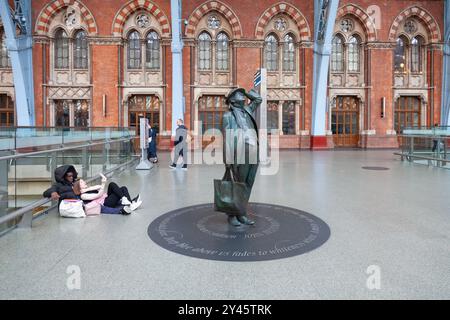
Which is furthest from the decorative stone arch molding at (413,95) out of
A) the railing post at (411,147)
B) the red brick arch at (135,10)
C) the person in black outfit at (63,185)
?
the person in black outfit at (63,185)

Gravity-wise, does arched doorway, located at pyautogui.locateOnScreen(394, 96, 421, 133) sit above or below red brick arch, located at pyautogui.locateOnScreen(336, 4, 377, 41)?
below

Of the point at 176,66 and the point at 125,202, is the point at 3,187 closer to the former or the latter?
the point at 125,202

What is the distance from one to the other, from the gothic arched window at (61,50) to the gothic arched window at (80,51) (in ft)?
1.76

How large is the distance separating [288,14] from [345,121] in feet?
26.9

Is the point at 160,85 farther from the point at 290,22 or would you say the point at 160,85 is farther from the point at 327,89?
the point at 327,89

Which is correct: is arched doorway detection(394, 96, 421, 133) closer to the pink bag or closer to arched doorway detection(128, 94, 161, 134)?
arched doorway detection(128, 94, 161, 134)

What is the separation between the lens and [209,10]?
65.9ft

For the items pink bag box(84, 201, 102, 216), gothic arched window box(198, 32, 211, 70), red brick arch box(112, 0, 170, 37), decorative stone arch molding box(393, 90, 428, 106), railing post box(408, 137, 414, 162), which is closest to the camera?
pink bag box(84, 201, 102, 216)

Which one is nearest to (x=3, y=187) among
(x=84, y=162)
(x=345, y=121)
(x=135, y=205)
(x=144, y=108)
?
(x=135, y=205)

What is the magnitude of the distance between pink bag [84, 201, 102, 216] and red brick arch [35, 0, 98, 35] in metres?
17.7

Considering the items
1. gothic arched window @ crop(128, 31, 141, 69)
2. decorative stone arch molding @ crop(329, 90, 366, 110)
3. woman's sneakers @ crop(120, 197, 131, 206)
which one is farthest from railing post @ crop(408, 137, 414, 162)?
gothic arched window @ crop(128, 31, 141, 69)

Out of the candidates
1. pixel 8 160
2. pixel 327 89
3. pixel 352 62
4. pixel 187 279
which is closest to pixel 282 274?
pixel 187 279

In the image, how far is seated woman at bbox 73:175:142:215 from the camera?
5387mm

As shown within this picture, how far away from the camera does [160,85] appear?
2022 centimetres
